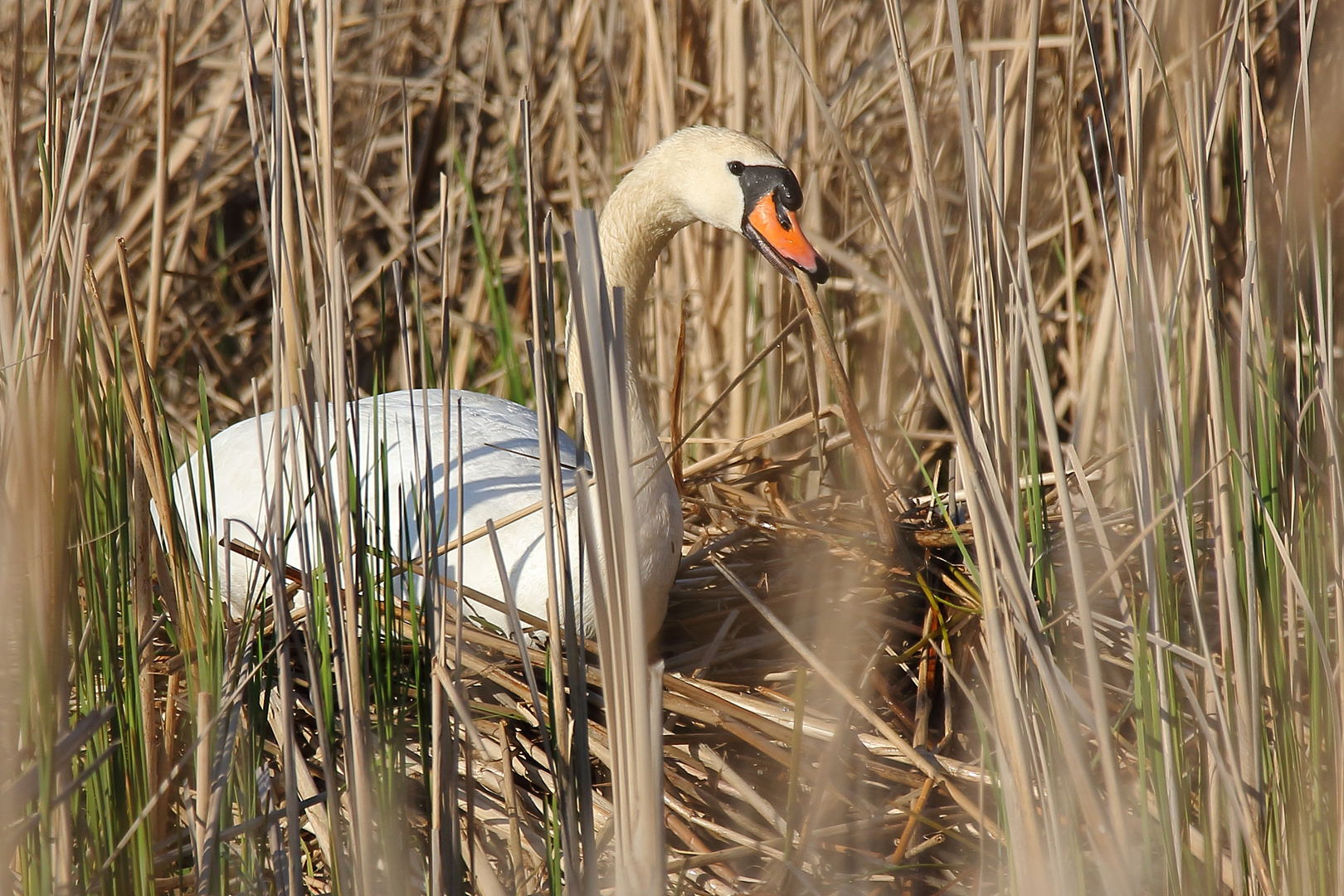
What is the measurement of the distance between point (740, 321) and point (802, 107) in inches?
21.8

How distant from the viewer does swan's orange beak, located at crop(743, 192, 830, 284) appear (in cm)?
210

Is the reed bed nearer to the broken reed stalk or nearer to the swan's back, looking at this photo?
the broken reed stalk

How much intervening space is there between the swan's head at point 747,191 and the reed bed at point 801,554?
0.45 ft

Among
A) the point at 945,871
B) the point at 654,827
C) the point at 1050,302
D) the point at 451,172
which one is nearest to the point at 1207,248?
the point at 654,827

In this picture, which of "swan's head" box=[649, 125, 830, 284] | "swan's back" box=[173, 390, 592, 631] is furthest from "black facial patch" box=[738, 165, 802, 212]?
"swan's back" box=[173, 390, 592, 631]

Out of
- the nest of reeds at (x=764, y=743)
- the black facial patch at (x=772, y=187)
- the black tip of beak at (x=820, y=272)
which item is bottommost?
the nest of reeds at (x=764, y=743)

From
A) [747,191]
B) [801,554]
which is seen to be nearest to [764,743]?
[801,554]

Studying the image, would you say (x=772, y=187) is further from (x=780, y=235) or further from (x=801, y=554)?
(x=801, y=554)

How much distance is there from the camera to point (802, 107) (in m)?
2.94

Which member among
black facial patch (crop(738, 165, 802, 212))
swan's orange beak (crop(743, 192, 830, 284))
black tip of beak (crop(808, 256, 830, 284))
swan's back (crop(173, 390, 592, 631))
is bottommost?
swan's back (crop(173, 390, 592, 631))

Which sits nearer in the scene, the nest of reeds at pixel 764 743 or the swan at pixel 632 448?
the nest of reeds at pixel 764 743

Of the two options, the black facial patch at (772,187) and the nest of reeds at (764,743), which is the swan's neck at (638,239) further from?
the nest of reeds at (764,743)

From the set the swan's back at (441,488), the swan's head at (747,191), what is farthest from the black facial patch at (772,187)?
the swan's back at (441,488)

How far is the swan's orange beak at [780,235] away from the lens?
2.10 metres
